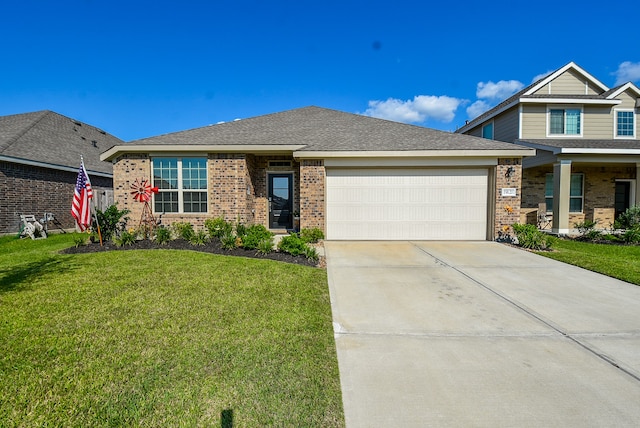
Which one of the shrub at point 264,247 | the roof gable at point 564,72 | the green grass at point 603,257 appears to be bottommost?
A: the green grass at point 603,257

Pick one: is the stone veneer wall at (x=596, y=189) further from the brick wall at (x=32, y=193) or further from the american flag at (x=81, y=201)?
the brick wall at (x=32, y=193)

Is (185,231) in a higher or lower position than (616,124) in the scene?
lower

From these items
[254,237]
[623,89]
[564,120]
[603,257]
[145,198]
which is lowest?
[603,257]

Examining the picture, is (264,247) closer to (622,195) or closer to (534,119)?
(534,119)

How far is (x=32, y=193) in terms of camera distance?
38.5ft

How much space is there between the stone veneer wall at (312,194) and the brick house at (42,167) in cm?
1011

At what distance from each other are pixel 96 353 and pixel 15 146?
13.1 meters

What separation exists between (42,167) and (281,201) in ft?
30.4

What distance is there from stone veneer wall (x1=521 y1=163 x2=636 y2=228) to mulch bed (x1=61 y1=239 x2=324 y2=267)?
36.7 feet

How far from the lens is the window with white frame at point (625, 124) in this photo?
45.8 ft

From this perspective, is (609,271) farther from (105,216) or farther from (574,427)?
(105,216)

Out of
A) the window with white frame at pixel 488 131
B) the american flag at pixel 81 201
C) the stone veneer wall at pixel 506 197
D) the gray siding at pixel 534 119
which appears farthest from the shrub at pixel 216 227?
the window with white frame at pixel 488 131

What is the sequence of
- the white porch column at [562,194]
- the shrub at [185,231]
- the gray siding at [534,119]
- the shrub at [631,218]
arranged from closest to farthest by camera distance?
the shrub at [185,231], the shrub at [631,218], the white porch column at [562,194], the gray siding at [534,119]

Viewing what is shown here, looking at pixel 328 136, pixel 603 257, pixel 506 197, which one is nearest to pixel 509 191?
pixel 506 197
